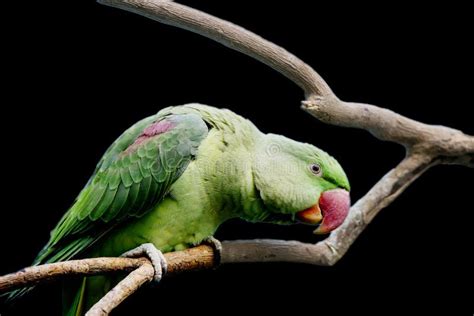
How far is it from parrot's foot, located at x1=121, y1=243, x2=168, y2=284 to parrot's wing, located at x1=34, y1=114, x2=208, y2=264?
0.39ft

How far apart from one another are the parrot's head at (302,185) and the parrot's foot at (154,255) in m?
0.40

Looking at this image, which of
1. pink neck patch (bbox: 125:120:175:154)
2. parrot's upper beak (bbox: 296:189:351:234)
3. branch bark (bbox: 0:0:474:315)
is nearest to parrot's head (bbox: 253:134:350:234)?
parrot's upper beak (bbox: 296:189:351:234)

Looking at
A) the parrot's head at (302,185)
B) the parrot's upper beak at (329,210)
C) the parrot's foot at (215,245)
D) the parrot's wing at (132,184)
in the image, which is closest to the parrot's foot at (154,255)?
the parrot's wing at (132,184)

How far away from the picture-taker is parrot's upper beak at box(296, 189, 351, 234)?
234 centimetres

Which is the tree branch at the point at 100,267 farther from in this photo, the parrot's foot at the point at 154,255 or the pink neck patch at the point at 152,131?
the pink neck patch at the point at 152,131

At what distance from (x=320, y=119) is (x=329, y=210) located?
34 centimetres

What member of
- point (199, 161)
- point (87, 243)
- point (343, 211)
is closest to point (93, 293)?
point (87, 243)

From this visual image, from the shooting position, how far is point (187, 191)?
2.29 m

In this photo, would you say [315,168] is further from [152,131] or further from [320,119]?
[152,131]

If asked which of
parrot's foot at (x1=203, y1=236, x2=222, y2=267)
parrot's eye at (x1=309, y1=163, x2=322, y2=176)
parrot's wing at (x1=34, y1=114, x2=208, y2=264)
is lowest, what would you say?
parrot's foot at (x1=203, y1=236, x2=222, y2=267)

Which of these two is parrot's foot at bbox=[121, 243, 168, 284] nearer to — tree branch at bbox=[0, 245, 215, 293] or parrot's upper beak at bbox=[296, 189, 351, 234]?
tree branch at bbox=[0, 245, 215, 293]

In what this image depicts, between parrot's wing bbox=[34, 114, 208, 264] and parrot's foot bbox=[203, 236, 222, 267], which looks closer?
parrot's wing bbox=[34, 114, 208, 264]

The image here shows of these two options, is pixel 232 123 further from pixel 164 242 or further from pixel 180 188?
pixel 164 242

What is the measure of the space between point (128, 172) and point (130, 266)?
13.6 inches
